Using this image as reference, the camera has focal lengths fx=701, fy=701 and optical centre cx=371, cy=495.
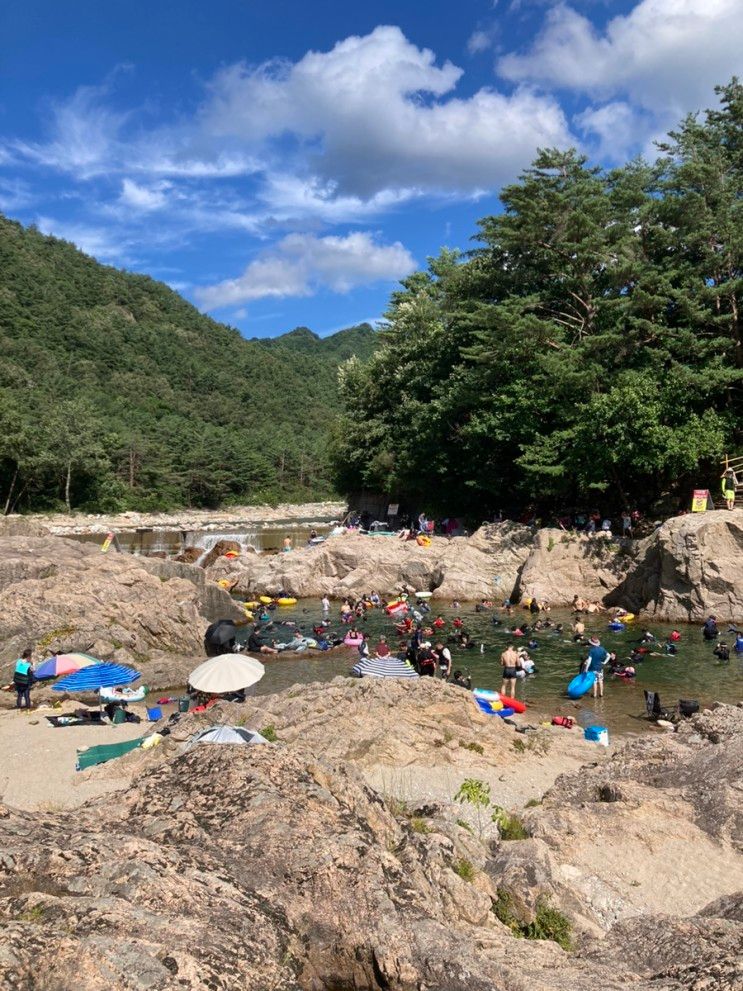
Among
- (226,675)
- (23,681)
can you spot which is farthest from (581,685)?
(23,681)

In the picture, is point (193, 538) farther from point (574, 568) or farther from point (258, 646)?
point (574, 568)

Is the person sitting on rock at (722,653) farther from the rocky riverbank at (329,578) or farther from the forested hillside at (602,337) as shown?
the forested hillside at (602,337)

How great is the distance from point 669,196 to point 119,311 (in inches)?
4850

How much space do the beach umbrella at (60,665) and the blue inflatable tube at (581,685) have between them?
481 inches

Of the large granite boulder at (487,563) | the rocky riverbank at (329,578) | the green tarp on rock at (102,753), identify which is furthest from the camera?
the large granite boulder at (487,563)

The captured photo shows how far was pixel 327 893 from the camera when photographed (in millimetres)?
4086

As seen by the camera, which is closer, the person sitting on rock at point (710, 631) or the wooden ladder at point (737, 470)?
the person sitting on rock at point (710, 631)

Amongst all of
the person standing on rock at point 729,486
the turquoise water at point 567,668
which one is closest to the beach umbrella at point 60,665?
the turquoise water at point 567,668

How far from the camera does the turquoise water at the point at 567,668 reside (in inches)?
693

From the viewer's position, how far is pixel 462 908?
493 centimetres

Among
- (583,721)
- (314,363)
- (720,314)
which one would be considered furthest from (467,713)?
(314,363)

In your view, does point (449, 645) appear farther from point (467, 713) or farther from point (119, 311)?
point (119, 311)

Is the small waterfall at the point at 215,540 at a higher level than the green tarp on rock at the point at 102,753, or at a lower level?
higher

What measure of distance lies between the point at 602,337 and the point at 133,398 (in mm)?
89198
